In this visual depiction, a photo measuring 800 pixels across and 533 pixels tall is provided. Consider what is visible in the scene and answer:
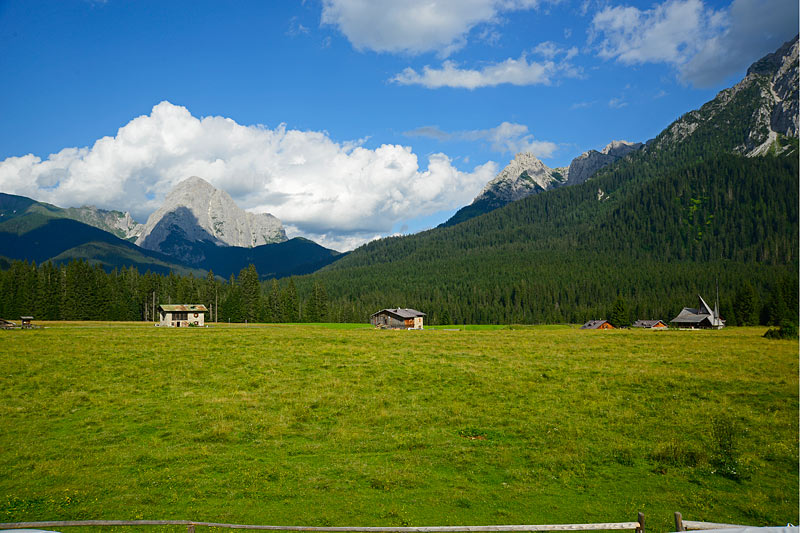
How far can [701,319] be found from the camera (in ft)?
344

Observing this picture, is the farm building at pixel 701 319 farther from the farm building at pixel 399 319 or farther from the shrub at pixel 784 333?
the farm building at pixel 399 319

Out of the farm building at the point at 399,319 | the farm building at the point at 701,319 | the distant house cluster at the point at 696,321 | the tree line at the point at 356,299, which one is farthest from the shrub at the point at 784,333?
the farm building at the point at 399,319

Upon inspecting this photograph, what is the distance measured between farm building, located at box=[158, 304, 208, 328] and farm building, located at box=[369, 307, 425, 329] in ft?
131

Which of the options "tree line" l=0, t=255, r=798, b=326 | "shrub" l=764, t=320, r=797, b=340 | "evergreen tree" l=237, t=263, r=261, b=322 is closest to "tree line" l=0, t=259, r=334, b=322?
"evergreen tree" l=237, t=263, r=261, b=322

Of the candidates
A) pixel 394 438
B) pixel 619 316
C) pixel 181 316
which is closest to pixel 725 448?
pixel 394 438

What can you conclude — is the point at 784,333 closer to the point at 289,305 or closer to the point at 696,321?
the point at 696,321

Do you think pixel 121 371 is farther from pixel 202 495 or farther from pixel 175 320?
pixel 175 320

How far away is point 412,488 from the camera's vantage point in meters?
15.3

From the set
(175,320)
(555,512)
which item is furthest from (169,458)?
(175,320)

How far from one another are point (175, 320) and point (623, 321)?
4429 inches

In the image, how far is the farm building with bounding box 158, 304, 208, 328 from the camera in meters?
85.8

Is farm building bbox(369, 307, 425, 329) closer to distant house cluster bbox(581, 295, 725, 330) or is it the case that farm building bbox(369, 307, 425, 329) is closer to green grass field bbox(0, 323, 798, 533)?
distant house cluster bbox(581, 295, 725, 330)

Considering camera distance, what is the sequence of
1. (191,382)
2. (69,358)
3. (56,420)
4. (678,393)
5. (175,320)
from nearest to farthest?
1. (56,420)
2. (678,393)
3. (191,382)
4. (69,358)
5. (175,320)

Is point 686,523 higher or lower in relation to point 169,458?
higher
